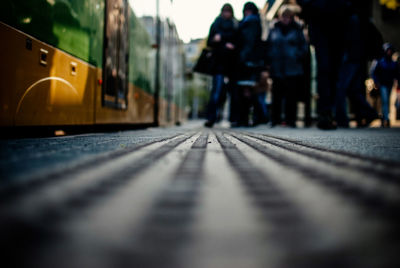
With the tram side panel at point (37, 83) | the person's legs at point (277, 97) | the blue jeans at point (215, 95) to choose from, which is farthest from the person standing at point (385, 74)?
the tram side panel at point (37, 83)

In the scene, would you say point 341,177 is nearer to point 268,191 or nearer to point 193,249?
point 268,191

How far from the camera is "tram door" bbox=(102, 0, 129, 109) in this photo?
12.3 ft

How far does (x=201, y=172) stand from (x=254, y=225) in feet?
1.35

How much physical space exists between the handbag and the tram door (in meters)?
1.85

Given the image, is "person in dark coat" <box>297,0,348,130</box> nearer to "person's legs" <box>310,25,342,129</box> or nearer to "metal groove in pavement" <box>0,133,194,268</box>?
"person's legs" <box>310,25,342,129</box>

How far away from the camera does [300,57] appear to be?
5988mm

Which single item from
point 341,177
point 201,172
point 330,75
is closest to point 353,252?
point 341,177

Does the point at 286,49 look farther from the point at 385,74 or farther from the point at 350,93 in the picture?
the point at 385,74

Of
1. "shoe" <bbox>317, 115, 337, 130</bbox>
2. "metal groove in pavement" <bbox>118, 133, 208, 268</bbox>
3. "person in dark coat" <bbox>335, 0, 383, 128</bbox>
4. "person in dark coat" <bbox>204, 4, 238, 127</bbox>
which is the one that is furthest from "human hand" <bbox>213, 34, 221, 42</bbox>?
"metal groove in pavement" <bbox>118, 133, 208, 268</bbox>

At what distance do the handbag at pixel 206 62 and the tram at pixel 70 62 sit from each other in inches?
50.7

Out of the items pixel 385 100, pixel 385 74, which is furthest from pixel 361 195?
pixel 385 74

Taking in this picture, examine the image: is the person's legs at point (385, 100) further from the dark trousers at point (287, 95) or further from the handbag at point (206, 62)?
the handbag at point (206, 62)

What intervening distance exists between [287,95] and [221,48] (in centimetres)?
174

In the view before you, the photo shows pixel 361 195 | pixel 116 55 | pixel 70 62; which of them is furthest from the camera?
pixel 116 55
